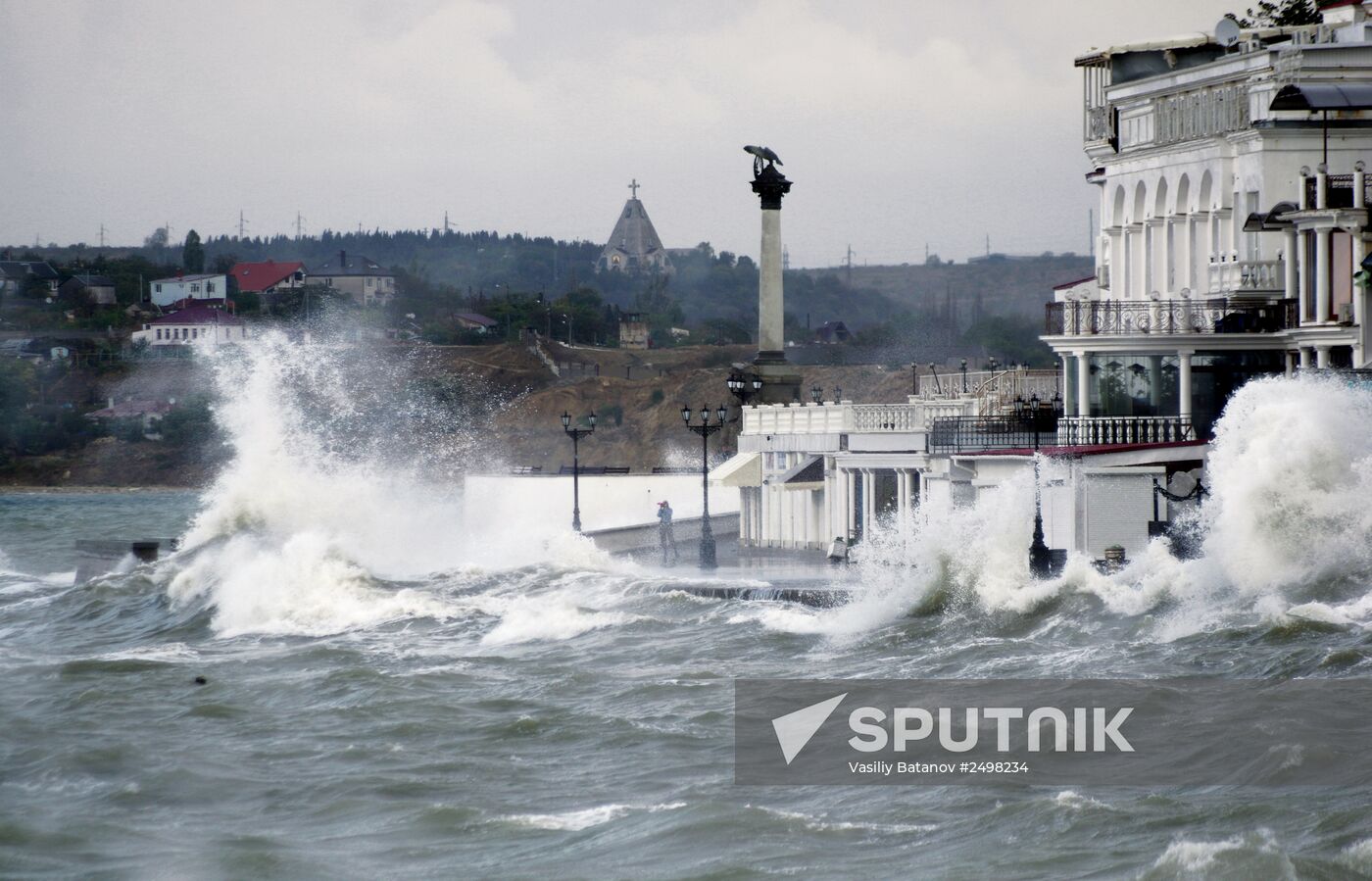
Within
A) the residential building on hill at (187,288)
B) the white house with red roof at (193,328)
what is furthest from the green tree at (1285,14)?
the residential building on hill at (187,288)

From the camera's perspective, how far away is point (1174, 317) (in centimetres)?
3666

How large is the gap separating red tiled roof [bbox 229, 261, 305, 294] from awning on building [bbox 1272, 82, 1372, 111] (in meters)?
146

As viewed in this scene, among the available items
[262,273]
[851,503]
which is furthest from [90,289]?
[851,503]

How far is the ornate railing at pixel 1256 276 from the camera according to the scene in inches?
1440

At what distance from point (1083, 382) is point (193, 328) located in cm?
12974

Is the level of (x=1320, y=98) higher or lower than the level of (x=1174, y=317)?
higher

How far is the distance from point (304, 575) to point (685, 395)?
106140mm

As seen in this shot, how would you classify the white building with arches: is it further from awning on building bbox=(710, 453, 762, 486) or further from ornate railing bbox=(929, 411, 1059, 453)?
awning on building bbox=(710, 453, 762, 486)

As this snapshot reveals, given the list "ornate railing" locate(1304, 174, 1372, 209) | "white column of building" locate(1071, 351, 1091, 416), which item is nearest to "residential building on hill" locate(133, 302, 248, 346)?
"white column of building" locate(1071, 351, 1091, 416)

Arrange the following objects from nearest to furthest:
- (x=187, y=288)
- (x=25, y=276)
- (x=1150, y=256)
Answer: (x=1150, y=256) < (x=187, y=288) < (x=25, y=276)

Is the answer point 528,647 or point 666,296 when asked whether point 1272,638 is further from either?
point 666,296

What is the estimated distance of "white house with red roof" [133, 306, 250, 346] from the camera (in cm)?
15350

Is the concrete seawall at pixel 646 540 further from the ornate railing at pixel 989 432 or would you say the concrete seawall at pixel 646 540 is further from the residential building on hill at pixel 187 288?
the residential building on hill at pixel 187 288

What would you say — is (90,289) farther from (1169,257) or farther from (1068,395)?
(1068,395)
